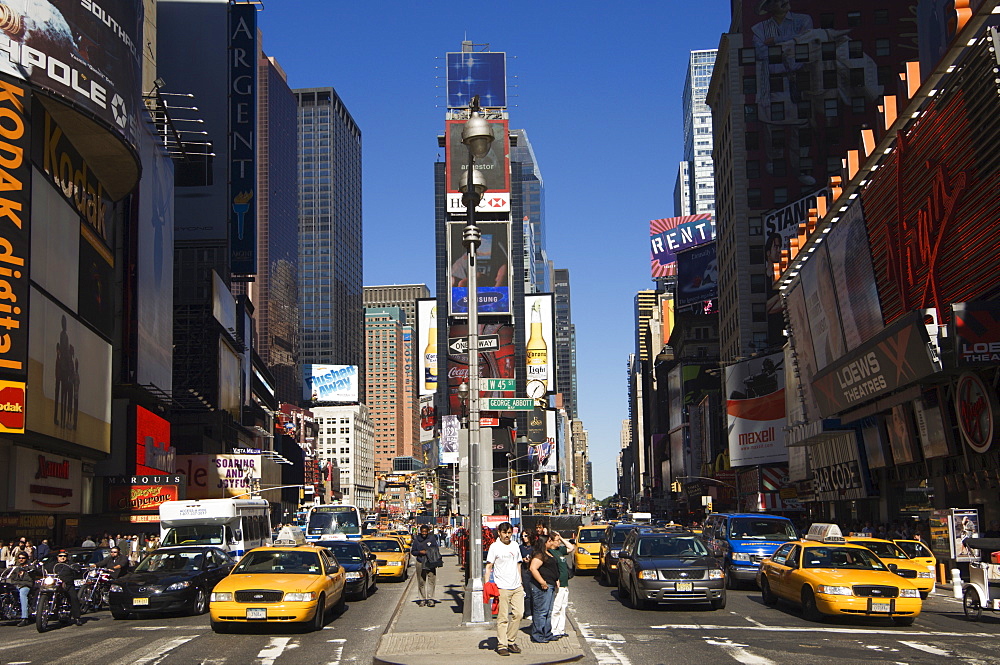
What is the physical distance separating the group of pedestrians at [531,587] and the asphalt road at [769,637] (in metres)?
0.78

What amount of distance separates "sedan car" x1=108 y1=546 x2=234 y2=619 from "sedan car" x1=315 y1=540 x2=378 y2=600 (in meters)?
3.00

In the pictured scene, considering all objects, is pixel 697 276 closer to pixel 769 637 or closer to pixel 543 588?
pixel 769 637

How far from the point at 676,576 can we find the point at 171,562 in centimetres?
1079

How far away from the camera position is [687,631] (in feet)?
61.1

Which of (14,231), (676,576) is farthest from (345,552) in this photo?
(14,231)

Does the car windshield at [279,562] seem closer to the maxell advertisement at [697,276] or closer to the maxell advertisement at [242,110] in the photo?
the maxell advertisement at [242,110]

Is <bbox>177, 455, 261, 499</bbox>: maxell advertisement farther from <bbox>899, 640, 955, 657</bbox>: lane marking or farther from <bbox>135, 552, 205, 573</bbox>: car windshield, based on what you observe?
<bbox>899, 640, 955, 657</bbox>: lane marking

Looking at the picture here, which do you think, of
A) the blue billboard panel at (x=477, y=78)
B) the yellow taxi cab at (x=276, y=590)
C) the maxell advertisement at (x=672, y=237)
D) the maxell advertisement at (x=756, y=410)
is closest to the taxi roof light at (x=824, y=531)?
the yellow taxi cab at (x=276, y=590)

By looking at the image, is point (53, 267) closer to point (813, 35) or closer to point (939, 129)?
point (939, 129)

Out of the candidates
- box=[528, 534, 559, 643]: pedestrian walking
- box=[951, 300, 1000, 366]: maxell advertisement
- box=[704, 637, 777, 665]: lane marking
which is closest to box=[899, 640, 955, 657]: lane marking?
box=[704, 637, 777, 665]: lane marking

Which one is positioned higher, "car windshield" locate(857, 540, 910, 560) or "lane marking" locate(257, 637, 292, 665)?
"car windshield" locate(857, 540, 910, 560)

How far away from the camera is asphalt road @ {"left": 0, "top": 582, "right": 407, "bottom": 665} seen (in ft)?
51.8

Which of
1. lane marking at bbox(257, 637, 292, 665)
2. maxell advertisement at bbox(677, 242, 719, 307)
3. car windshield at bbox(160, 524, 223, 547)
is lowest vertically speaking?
lane marking at bbox(257, 637, 292, 665)

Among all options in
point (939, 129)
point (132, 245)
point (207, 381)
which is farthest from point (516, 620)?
point (207, 381)
